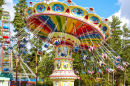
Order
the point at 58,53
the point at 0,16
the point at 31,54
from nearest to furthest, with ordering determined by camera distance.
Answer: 1. the point at 58,53
2. the point at 0,16
3. the point at 31,54

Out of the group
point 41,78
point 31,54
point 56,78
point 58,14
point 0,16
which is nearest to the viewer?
point 58,14

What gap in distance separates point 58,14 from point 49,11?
0.81 meters

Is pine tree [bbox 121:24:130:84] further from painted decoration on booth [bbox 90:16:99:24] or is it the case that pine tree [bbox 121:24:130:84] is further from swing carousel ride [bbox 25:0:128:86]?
painted decoration on booth [bbox 90:16:99:24]

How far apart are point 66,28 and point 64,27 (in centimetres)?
28

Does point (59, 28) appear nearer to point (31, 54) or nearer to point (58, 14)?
point (58, 14)

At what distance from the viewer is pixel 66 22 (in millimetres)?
15203

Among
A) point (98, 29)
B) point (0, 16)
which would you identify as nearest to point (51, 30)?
point (98, 29)

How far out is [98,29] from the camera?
1534cm

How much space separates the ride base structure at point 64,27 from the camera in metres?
13.8

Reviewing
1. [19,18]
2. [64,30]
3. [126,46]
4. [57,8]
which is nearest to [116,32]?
[126,46]

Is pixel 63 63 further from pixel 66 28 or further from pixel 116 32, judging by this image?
pixel 116 32

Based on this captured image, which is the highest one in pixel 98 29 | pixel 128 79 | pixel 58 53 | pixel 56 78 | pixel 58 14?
pixel 58 14

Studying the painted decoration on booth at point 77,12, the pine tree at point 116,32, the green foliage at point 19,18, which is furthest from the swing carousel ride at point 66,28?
the pine tree at point 116,32

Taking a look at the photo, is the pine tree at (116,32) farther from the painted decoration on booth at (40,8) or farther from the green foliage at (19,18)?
the painted decoration on booth at (40,8)
